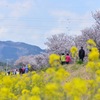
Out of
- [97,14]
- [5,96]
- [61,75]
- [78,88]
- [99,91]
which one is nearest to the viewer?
[78,88]

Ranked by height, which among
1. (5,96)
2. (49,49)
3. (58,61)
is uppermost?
(49,49)

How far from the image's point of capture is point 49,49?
41.3 meters

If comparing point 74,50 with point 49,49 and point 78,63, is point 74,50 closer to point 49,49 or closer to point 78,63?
point 78,63

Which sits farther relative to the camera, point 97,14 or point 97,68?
point 97,14

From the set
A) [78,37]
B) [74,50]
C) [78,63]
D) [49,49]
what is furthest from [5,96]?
[49,49]

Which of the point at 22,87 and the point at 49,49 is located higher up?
the point at 49,49

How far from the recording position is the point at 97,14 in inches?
1369

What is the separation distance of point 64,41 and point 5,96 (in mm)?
36831

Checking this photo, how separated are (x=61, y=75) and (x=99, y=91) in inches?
19.6

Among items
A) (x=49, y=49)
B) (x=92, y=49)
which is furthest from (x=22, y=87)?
(x=49, y=49)

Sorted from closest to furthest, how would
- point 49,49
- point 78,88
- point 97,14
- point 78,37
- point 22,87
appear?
point 78,88 < point 22,87 < point 97,14 < point 78,37 < point 49,49

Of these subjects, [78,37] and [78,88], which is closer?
[78,88]

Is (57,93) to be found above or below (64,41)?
below

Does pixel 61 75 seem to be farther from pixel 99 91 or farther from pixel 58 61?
pixel 99 91
